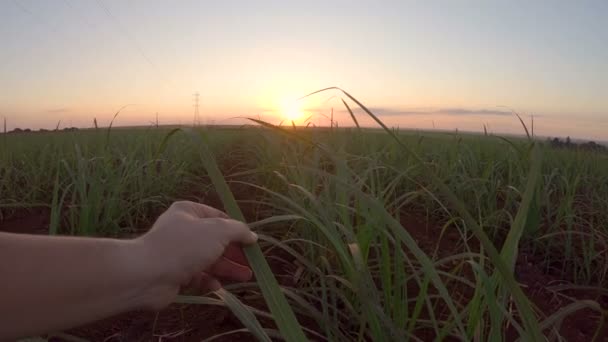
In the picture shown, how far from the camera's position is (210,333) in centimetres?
133

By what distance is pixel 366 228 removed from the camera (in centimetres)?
129

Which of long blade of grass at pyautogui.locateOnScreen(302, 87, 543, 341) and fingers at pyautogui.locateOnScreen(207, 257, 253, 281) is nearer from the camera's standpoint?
long blade of grass at pyautogui.locateOnScreen(302, 87, 543, 341)

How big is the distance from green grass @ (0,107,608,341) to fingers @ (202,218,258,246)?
0.02 metres

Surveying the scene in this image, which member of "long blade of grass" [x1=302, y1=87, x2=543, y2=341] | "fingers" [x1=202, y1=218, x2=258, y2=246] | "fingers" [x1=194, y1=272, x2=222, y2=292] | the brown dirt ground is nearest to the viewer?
"long blade of grass" [x1=302, y1=87, x2=543, y2=341]

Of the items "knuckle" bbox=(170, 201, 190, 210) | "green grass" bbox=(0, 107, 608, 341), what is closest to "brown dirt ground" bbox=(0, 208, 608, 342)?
"green grass" bbox=(0, 107, 608, 341)

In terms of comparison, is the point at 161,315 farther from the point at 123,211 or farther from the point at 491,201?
the point at 491,201

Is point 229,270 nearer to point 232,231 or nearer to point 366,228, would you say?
point 232,231

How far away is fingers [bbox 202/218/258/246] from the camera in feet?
2.48

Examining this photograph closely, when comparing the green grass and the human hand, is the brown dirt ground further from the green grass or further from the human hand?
the human hand

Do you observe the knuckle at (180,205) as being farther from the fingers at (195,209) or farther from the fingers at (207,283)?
the fingers at (207,283)

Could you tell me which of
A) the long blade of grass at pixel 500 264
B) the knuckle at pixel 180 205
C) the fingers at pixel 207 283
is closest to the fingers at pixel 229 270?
the fingers at pixel 207 283

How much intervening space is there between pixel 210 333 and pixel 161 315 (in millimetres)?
227

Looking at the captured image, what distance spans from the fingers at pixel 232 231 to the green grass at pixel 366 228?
0.02 meters

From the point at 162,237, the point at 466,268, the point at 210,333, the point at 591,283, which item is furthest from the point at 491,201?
the point at 162,237
